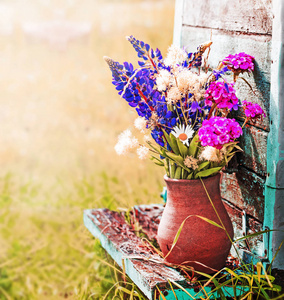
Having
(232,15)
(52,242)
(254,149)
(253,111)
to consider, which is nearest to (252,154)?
(254,149)

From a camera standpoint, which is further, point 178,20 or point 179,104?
point 178,20

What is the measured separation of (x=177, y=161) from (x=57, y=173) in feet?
8.54

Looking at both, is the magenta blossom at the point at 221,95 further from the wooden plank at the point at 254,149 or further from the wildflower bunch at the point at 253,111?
the wooden plank at the point at 254,149

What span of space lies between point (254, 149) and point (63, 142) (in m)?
3.15

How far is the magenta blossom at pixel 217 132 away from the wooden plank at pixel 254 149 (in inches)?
8.9

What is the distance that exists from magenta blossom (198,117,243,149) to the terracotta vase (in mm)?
225

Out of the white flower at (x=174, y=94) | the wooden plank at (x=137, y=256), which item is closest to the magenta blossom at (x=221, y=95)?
the white flower at (x=174, y=94)

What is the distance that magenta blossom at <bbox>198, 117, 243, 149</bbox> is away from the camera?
1623 mm

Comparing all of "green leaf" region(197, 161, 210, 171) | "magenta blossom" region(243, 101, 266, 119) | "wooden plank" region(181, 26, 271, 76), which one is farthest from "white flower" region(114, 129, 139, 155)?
"wooden plank" region(181, 26, 271, 76)

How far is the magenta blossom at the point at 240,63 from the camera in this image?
5.91 feet

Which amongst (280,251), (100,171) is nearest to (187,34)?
A: (280,251)

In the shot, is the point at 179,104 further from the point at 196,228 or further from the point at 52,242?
the point at 52,242

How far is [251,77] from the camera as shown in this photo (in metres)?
1.90

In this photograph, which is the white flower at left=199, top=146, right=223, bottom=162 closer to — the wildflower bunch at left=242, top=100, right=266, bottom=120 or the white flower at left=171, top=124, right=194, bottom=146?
the white flower at left=171, top=124, right=194, bottom=146
